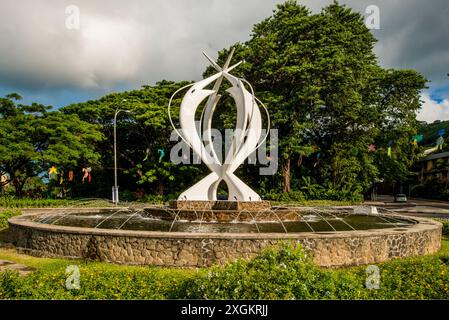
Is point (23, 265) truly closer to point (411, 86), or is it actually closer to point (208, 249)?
point (208, 249)

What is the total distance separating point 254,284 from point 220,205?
11.7 m

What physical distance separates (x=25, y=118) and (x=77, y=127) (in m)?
3.91

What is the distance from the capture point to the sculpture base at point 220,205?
50.1 feet

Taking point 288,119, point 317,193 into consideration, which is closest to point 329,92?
point 288,119

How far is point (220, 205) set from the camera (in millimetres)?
16062

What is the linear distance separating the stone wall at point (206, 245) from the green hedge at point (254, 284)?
2835 millimetres

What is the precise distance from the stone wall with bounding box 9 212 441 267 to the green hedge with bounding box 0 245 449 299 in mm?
2835

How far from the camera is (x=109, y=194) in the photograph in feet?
127

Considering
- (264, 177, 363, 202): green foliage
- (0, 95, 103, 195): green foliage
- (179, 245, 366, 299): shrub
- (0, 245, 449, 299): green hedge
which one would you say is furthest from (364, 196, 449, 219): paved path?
(0, 95, 103, 195): green foliage

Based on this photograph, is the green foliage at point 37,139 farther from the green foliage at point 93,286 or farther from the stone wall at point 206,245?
the green foliage at point 93,286

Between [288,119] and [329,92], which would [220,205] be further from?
[329,92]

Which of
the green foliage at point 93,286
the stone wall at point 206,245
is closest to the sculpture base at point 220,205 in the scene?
the stone wall at point 206,245

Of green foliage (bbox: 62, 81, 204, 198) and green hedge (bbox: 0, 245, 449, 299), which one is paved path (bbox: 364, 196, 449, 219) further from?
green hedge (bbox: 0, 245, 449, 299)

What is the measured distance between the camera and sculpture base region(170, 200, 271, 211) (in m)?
15.3
